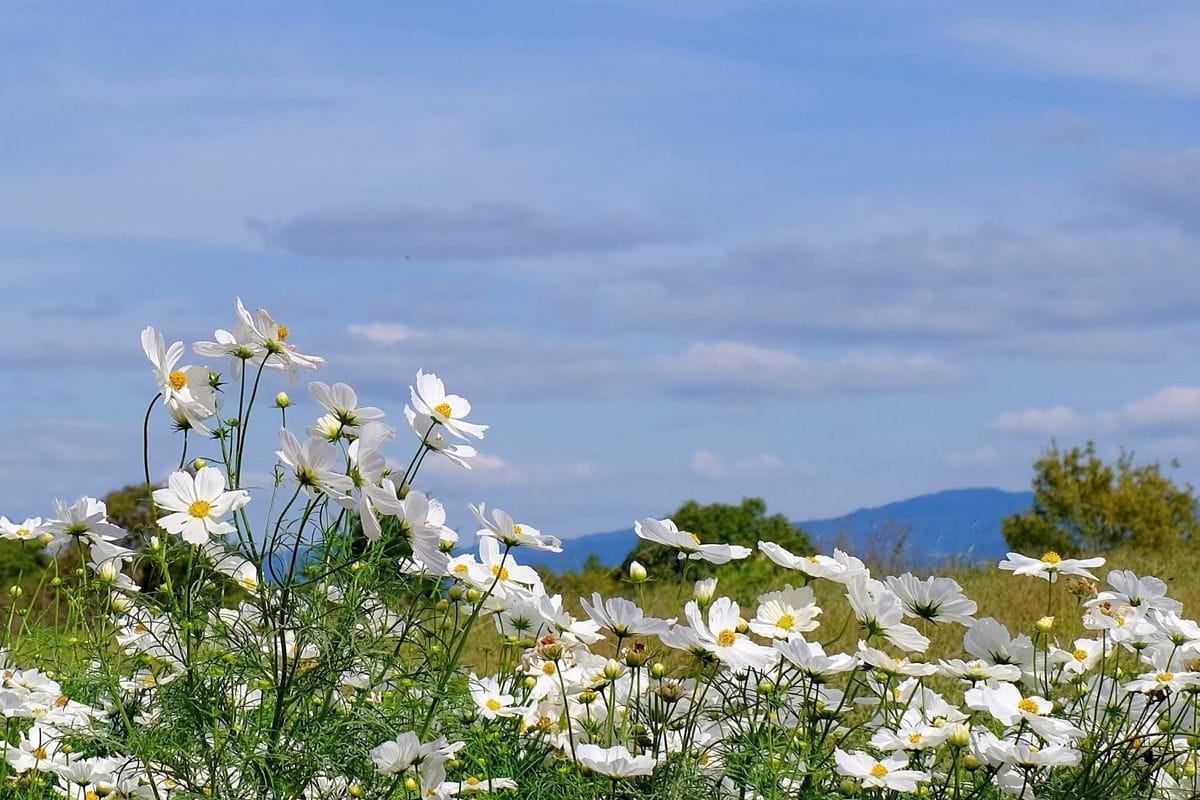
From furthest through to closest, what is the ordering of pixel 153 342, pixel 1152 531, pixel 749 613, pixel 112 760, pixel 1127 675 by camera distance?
pixel 1152 531, pixel 749 613, pixel 1127 675, pixel 112 760, pixel 153 342

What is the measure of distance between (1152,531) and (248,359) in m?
19.6

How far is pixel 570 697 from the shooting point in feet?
13.2

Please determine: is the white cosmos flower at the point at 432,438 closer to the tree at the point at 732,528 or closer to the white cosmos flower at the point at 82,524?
the white cosmos flower at the point at 82,524

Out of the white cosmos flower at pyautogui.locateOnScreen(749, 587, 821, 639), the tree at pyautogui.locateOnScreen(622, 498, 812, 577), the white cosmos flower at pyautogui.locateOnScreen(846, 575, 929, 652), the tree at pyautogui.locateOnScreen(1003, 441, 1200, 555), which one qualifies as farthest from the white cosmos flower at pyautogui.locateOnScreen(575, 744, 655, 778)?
the tree at pyautogui.locateOnScreen(1003, 441, 1200, 555)

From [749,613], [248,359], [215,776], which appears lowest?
[749,613]

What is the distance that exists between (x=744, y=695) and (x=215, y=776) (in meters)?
1.37

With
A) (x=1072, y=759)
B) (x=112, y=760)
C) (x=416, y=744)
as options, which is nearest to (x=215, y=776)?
(x=416, y=744)

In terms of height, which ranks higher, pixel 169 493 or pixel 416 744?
pixel 169 493

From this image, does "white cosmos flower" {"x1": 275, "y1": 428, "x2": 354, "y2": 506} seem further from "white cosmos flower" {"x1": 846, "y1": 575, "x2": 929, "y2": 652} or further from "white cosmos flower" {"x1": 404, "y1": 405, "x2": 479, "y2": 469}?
"white cosmos flower" {"x1": 846, "y1": 575, "x2": 929, "y2": 652}

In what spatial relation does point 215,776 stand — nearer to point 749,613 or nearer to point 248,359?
point 248,359

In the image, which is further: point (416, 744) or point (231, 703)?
point (231, 703)

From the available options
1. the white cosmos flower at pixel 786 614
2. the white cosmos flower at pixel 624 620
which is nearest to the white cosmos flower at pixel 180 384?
the white cosmos flower at pixel 624 620

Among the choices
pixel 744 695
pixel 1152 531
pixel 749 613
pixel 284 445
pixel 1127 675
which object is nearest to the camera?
pixel 284 445

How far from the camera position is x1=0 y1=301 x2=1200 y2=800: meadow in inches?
123
